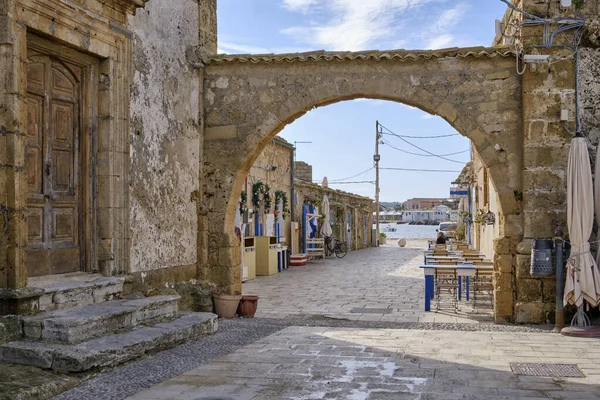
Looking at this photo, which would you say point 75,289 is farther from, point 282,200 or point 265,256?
point 282,200

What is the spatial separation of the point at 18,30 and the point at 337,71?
446 centimetres

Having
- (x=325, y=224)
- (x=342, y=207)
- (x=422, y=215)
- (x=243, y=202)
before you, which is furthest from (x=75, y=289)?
(x=422, y=215)

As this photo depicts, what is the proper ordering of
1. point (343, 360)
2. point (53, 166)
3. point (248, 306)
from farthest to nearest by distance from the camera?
1. point (248, 306)
2. point (53, 166)
3. point (343, 360)

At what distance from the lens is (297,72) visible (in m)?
8.95

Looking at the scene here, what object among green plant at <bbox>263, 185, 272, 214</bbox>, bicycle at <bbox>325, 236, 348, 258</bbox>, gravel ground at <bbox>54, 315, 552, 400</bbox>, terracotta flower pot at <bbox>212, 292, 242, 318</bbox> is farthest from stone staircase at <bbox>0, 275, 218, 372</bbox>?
bicycle at <bbox>325, 236, 348, 258</bbox>

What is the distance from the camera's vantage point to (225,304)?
8648 millimetres

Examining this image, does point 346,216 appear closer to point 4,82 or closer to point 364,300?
point 364,300

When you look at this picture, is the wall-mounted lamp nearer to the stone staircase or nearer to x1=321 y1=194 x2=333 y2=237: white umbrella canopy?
the stone staircase

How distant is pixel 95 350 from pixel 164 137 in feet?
11.9

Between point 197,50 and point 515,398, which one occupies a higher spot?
point 197,50

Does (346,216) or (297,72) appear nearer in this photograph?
(297,72)

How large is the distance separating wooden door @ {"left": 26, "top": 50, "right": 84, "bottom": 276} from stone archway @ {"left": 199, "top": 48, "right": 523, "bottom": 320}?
103 inches

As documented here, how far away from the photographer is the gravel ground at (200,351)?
15.7ft

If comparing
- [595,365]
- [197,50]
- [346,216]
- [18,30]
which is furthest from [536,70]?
[346,216]
